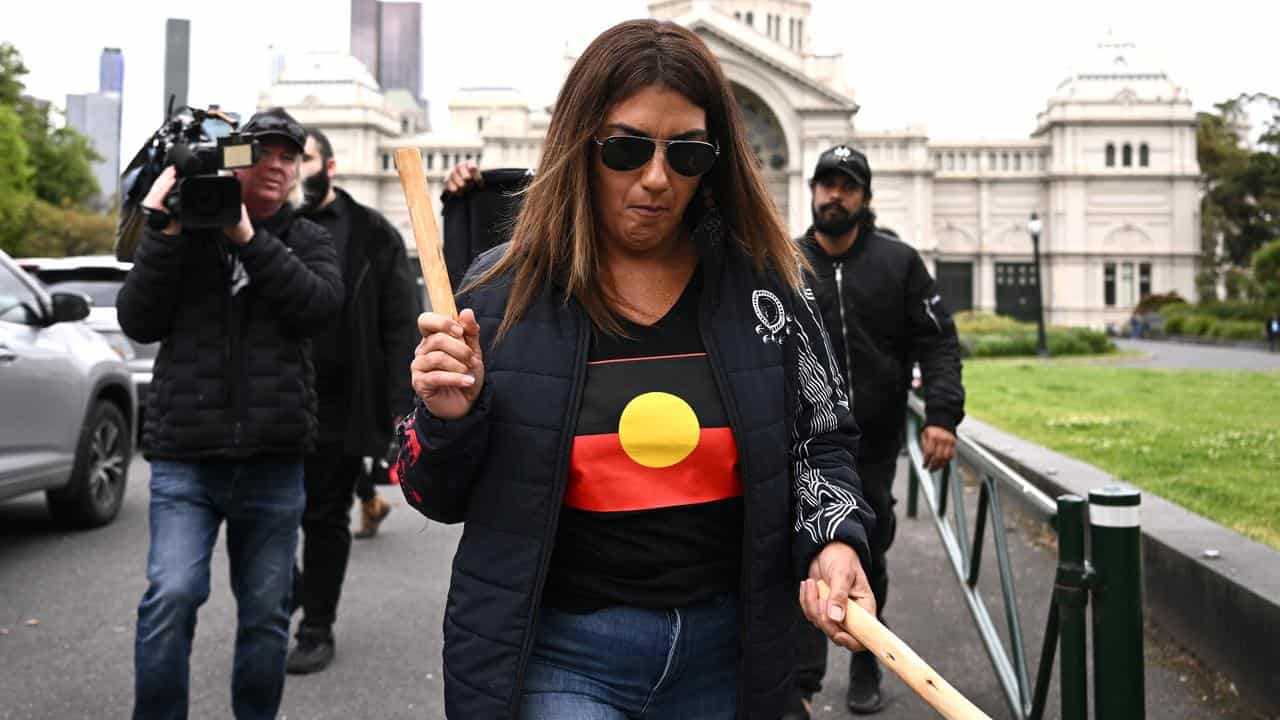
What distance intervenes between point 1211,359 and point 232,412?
90.8 feet

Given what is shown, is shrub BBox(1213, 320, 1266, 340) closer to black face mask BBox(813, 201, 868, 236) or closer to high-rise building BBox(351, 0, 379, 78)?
black face mask BBox(813, 201, 868, 236)

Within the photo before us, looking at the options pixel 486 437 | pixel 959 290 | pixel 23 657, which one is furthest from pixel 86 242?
pixel 486 437

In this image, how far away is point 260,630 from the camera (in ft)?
11.3

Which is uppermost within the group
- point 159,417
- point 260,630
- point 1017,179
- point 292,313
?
point 1017,179

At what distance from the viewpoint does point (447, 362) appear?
1787 mm

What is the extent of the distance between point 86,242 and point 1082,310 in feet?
153

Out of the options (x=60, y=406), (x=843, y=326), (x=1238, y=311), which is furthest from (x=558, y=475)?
(x=1238, y=311)

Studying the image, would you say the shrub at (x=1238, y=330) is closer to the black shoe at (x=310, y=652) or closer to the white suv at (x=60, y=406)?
the white suv at (x=60, y=406)

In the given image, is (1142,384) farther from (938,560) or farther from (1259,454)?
(938,560)

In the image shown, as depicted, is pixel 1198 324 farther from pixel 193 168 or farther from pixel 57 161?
pixel 57 161

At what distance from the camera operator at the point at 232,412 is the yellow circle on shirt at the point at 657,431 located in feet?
5.91

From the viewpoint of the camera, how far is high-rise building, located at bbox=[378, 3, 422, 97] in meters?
159

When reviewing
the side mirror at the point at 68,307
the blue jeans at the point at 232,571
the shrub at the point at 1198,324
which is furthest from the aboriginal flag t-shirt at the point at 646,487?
the shrub at the point at 1198,324

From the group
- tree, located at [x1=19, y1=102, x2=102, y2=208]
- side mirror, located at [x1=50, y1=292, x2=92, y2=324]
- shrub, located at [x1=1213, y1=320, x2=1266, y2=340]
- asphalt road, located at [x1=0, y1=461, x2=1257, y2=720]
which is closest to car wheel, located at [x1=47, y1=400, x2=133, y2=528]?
asphalt road, located at [x1=0, y1=461, x2=1257, y2=720]
